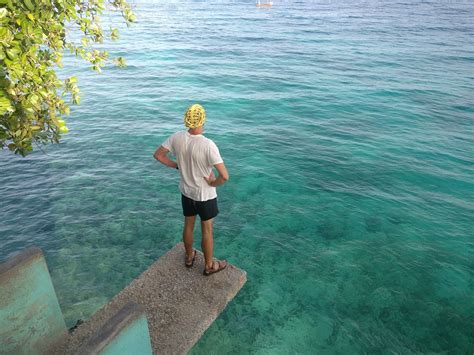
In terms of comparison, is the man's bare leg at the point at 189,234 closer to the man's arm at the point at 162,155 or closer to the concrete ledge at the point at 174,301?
the concrete ledge at the point at 174,301

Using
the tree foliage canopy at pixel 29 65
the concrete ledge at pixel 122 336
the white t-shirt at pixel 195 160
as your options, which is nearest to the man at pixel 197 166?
the white t-shirt at pixel 195 160

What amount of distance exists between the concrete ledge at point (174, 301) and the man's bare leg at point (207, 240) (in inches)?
13.3

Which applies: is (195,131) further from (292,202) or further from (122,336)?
(292,202)

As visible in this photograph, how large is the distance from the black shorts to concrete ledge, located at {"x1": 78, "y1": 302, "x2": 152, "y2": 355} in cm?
196

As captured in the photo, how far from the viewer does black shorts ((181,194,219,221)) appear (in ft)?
17.2

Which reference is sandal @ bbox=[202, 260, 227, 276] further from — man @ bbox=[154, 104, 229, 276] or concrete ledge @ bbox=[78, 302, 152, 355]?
concrete ledge @ bbox=[78, 302, 152, 355]

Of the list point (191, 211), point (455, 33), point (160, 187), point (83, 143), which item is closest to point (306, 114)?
point (160, 187)

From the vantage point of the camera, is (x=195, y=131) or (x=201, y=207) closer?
(x=195, y=131)

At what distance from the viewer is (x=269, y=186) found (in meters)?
11.4

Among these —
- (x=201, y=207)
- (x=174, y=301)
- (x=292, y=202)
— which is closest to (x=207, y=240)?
(x=201, y=207)

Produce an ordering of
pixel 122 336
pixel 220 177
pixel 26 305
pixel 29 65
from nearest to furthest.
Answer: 1. pixel 122 336
2. pixel 26 305
3. pixel 29 65
4. pixel 220 177

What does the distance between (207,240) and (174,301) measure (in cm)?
111

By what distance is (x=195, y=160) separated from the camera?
4945mm

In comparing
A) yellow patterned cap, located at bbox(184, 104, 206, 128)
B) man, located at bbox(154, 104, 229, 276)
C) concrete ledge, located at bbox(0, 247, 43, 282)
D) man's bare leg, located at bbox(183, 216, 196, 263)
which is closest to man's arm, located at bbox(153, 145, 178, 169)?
man, located at bbox(154, 104, 229, 276)
